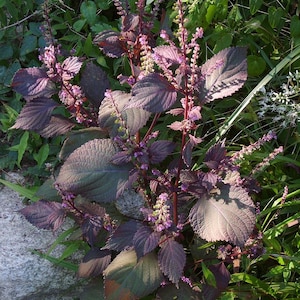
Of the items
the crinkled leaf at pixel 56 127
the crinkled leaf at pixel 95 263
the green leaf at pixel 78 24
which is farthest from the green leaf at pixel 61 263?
the green leaf at pixel 78 24

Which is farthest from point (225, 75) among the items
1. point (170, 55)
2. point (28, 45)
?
point (28, 45)

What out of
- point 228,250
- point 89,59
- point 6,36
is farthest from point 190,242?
point 6,36

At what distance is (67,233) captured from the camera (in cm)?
191

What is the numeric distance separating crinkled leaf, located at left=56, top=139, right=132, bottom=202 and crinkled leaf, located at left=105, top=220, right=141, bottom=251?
15 cm

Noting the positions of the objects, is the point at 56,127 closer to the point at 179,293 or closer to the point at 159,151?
the point at 159,151

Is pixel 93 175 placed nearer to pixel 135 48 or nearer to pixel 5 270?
pixel 135 48

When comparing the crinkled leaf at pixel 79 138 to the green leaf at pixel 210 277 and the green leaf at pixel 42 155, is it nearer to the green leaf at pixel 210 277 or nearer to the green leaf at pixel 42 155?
the green leaf at pixel 42 155

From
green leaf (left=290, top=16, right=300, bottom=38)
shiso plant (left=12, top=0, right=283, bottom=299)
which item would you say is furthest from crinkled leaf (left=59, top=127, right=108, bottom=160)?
green leaf (left=290, top=16, right=300, bottom=38)

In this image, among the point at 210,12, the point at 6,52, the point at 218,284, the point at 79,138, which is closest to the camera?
the point at 218,284

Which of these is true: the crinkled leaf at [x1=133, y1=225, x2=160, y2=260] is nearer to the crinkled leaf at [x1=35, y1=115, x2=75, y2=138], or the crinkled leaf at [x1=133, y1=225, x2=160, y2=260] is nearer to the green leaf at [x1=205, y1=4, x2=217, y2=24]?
the crinkled leaf at [x1=35, y1=115, x2=75, y2=138]

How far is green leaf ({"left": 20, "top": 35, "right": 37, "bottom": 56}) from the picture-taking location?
2260mm

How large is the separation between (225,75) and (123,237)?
0.58 meters

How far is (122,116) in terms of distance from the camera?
1.62 metres

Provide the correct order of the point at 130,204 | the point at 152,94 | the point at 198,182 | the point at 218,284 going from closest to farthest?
the point at 152,94 < the point at 198,182 < the point at 218,284 < the point at 130,204
